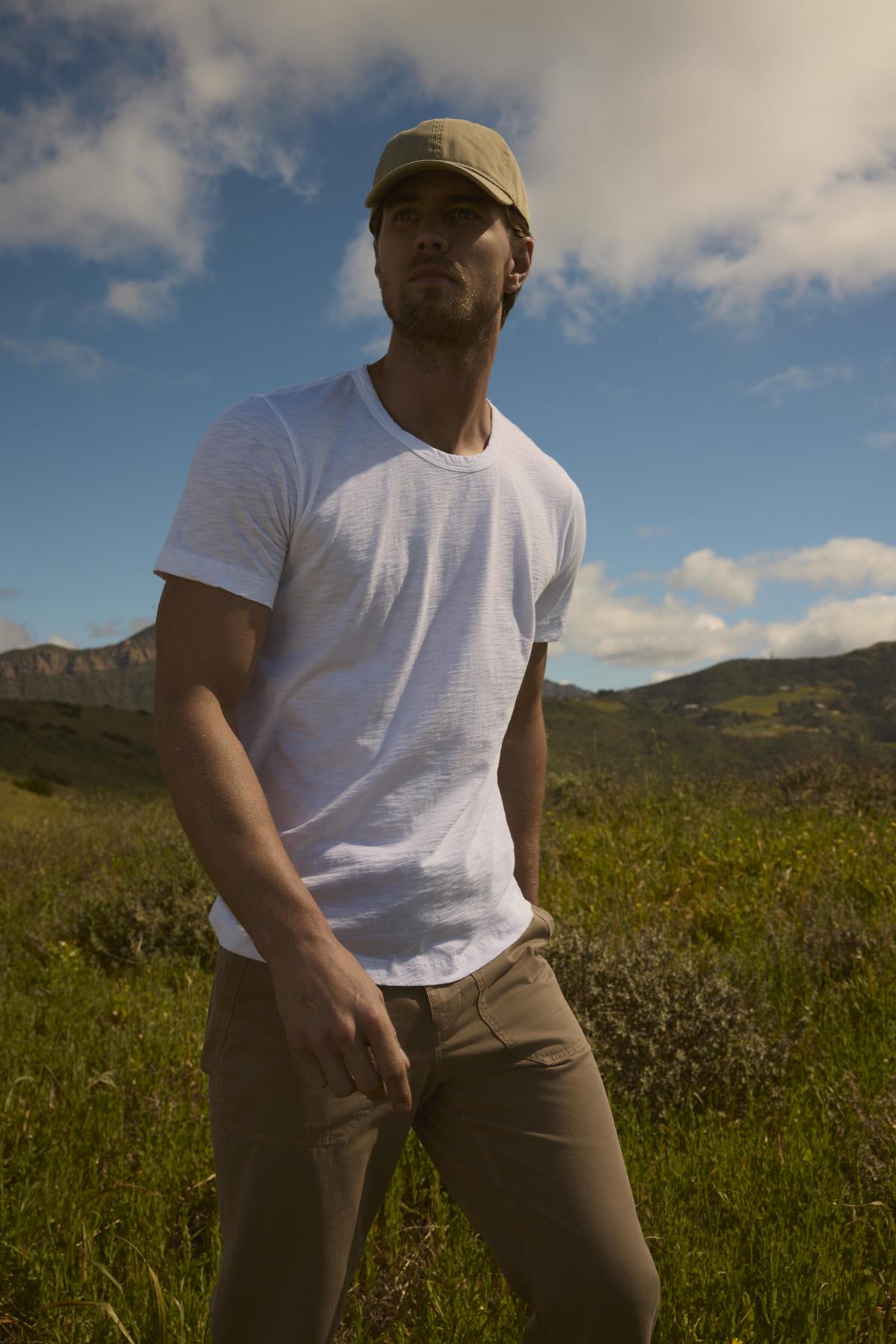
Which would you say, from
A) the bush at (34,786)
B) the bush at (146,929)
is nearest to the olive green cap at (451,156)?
the bush at (146,929)

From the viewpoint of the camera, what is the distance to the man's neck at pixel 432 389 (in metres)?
1.98

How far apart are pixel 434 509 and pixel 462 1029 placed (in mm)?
1002

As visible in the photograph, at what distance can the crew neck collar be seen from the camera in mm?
1892

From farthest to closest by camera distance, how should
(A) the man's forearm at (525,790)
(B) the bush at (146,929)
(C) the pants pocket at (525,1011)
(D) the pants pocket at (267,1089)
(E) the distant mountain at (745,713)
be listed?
(E) the distant mountain at (745,713), (B) the bush at (146,929), (A) the man's forearm at (525,790), (C) the pants pocket at (525,1011), (D) the pants pocket at (267,1089)

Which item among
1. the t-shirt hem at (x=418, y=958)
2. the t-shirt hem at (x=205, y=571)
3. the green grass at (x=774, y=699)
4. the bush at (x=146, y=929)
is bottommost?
the bush at (x=146, y=929)

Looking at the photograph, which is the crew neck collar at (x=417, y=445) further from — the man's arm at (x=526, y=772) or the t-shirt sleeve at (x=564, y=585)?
the man's arm at (x=526, y=772)

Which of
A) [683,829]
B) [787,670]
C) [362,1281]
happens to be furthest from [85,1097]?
[787,670]

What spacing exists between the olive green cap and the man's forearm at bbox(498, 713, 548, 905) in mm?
1258

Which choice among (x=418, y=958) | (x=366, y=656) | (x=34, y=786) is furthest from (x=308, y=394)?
(x=34, y=786)

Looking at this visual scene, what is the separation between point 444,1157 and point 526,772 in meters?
0.91

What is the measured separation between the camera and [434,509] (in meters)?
1.87

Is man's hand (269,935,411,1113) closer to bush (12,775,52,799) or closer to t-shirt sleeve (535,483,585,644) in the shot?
t-shirt sleeve (535,483,585,644)

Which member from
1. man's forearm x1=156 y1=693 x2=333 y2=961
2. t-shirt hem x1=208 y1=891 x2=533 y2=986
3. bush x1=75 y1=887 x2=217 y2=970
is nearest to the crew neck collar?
man's forearm x1=156 y1=693 x2=333 y2=961

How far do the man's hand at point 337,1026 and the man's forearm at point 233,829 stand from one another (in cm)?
4
